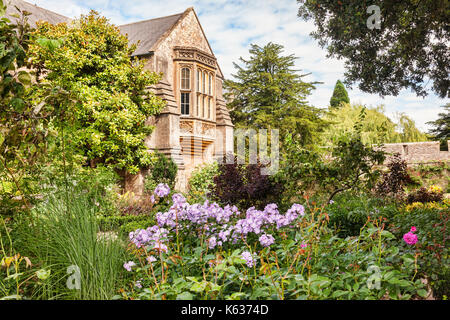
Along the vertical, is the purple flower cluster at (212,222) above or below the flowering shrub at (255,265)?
above

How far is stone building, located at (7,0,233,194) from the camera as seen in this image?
13.5m

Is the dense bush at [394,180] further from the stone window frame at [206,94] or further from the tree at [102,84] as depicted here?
the stone window frame at [206,94]

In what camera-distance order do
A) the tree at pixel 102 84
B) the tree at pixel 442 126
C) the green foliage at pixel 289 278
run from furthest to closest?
1. the tree at pixel 442 126
2. the tree at pixel 102 84
3. the green foliage at pixel 289 278

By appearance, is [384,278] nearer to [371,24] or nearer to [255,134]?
[371,24]

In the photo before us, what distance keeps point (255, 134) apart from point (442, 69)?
1156 cm

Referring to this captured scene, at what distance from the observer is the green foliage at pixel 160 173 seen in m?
12.5

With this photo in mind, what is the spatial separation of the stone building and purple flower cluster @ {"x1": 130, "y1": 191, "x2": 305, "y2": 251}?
10139 millimetres

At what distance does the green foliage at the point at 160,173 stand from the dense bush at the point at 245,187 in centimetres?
604

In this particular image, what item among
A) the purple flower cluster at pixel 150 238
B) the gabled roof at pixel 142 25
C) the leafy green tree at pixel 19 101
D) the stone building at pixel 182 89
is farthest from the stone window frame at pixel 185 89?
the purple flower cluster at pixel 150 238

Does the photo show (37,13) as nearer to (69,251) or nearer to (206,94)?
(206,94)

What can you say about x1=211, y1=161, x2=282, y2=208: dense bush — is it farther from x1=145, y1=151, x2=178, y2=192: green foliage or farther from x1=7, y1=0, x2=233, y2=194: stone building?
x1=7, y1=0, x2=233, y2=194: stone building

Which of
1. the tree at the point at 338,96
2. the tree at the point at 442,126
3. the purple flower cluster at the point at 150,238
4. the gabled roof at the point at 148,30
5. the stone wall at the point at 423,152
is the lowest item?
the purple flower cluster at the point at 150,238

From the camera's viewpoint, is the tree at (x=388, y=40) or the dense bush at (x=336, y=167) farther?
the dense bush at (x=336, y=167)

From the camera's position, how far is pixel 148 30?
15.5 meters
